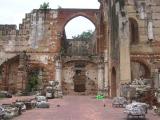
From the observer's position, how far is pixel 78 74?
3241 centimetres

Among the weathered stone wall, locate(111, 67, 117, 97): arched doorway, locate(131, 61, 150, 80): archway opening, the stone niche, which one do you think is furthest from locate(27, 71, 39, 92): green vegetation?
locate(131, 61, 150, 80): archway opening

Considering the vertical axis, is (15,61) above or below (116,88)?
above

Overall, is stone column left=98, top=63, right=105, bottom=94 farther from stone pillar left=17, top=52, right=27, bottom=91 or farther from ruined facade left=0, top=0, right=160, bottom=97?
stone pillar left=17, top=52, right=27, bottom=91

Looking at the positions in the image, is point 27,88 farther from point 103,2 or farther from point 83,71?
point 103,2

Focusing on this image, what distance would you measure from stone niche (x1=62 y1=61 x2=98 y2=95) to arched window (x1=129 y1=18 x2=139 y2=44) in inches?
198

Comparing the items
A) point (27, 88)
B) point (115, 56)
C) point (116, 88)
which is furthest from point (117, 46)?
point (27, 88)

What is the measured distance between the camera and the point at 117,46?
2545 centimetres

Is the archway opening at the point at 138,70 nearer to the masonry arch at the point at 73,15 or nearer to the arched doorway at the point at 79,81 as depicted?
the arched doorway at the point at 79,81

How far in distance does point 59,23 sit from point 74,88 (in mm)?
6133

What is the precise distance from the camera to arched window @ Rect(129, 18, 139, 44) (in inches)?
1112

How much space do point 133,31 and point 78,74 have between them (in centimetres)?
677

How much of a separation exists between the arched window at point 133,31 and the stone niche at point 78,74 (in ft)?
16.5

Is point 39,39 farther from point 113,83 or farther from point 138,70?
point 138,70

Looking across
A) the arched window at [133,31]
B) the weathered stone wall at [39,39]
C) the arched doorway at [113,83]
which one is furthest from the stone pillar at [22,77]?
the arched window at [133,31]
